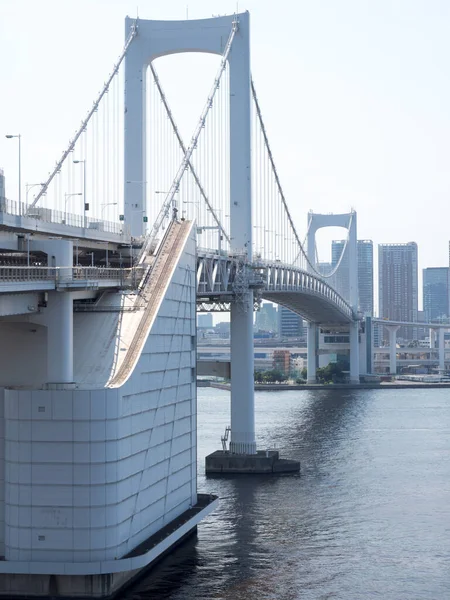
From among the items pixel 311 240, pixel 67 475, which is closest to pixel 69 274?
pixel 67 475

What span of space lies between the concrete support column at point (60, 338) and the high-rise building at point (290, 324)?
137150 millimetres

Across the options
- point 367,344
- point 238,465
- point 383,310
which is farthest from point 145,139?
point 383,310

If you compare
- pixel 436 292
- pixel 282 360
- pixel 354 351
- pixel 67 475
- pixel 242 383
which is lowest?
pixel 67 475

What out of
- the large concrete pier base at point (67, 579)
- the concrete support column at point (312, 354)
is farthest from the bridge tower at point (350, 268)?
the large concrete pier base at point (67, 579)

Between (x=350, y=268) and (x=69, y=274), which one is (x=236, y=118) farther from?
(x=350, y=268)

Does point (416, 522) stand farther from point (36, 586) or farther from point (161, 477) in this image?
point (36, 586)

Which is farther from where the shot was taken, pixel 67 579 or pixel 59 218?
pixel 59 218

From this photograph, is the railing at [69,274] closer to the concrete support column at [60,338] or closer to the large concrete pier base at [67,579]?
the concrete support column at [60,338]

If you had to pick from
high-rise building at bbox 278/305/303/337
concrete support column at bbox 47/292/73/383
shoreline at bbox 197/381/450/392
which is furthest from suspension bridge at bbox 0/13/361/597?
high-rise building at bbox 278/305/303/337

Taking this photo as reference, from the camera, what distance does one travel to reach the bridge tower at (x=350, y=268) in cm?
6925

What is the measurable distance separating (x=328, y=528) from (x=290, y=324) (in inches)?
5421

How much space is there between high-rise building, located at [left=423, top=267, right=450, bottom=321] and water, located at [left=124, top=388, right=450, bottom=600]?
146 metres

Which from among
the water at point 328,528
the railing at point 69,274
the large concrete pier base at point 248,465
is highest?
the railing at point 69,274

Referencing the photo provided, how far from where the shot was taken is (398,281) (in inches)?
6885
